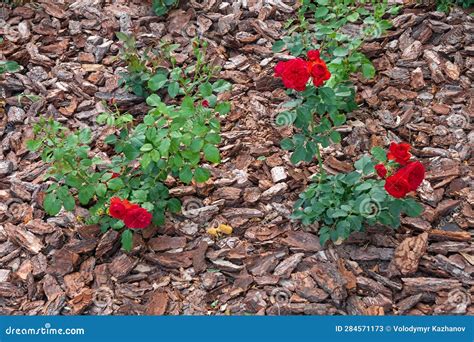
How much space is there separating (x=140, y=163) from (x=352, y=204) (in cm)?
100

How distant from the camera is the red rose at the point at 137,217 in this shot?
119 inches

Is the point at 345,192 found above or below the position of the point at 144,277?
above

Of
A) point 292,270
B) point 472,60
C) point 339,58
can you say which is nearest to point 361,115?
point 339,58

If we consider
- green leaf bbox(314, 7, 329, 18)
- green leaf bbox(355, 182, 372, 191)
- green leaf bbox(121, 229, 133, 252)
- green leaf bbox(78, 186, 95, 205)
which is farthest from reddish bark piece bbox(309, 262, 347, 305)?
green leaf bbox(314, 7, 329, 18)

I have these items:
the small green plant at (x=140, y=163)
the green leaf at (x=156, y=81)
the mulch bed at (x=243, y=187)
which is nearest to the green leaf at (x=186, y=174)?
the small green plant at (x=140, y=163)

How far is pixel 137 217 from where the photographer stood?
9.93ft

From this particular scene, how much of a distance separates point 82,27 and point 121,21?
26cm

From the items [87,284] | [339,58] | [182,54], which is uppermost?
[339,58]

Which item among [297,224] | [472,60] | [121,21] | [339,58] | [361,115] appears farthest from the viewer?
[121,21]

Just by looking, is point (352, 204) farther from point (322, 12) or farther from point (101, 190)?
point (322, 12)

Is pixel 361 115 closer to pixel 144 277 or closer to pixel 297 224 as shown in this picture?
pixel 297 224

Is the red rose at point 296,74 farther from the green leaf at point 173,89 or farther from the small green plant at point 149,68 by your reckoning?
the small green plant at point 149,68

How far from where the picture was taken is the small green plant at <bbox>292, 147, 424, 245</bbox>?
3.12 m

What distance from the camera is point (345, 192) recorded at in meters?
3.27
